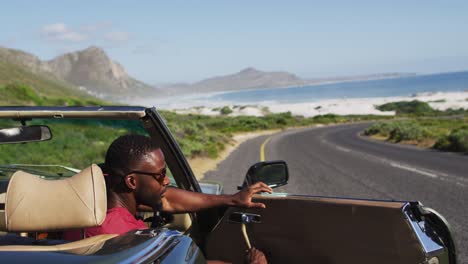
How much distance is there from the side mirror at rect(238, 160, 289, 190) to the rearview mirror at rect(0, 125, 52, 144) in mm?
1265

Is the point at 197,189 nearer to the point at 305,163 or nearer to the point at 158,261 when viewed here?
the point at 158,261

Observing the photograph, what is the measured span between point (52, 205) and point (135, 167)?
0.68 metres

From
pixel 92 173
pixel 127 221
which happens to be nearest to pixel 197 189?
pixel 127 221

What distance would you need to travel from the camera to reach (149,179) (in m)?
2.55

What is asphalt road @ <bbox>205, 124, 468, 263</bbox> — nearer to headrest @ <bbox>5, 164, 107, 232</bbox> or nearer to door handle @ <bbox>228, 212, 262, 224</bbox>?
door handle @ <bbox>228, 212, 262, 224</bbox>

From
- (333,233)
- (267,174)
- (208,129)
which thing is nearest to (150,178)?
(333,233)

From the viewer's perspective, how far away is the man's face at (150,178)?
2500mm

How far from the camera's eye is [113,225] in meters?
2.36

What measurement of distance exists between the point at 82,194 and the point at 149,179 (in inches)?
28.5

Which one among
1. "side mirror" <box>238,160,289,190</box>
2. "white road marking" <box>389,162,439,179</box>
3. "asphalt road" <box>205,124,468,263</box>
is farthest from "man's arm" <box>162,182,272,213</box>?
"white road marking" <box>389,162,439,179</box>

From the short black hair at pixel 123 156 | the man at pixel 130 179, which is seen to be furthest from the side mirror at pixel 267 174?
the short black hair at pixel 123 156

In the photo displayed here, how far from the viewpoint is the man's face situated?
8.20 ft

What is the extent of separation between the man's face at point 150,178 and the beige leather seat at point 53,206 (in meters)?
0.62

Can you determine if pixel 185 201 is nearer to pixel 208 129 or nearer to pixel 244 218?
pixel 244 218
